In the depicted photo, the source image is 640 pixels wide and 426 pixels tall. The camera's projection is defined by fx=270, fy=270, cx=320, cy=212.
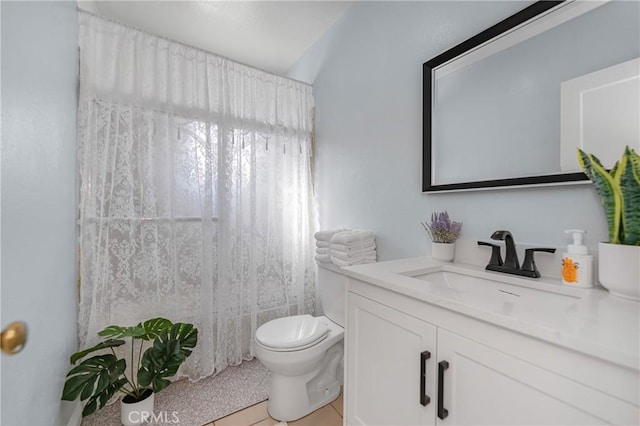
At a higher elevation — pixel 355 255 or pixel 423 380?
pixel 355 255

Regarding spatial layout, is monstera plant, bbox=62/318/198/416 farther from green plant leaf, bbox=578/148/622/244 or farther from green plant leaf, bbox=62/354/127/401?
green plant leaf, bbox=578/148/622/244

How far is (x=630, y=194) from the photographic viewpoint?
71 centimetres

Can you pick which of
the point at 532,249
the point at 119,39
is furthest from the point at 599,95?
the point at 119,39

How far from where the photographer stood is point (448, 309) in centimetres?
74

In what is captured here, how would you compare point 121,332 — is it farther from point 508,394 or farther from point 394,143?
point 394,143

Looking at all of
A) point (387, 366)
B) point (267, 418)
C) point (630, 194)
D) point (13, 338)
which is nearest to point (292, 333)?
point (267, 418)

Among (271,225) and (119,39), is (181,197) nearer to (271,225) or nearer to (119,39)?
(271,225)

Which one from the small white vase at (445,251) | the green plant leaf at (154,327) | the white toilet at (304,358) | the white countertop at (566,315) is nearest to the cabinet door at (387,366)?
the white countertop at (566,315)

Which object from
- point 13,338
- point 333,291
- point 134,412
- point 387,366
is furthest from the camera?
point 333,291

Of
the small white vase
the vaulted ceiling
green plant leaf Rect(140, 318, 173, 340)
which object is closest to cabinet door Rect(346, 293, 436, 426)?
the small white vase

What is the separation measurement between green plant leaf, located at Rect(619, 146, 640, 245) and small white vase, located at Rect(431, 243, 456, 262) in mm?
543

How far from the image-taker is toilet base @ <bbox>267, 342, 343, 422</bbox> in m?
1.43

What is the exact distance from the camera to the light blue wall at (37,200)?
70 centimetres

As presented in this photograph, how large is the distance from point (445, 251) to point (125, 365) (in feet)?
5.26
